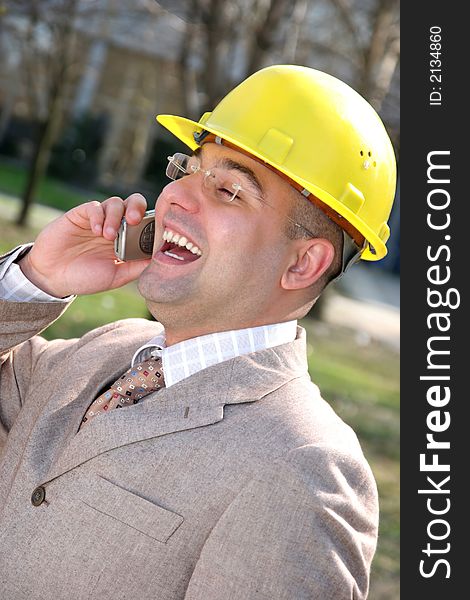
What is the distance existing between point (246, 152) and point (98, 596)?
1.38m

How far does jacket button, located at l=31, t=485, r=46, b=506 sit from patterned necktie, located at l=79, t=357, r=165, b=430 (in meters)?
0.26

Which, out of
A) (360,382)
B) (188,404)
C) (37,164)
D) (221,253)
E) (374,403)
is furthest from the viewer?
(37,164)

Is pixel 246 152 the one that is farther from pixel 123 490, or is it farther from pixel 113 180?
pixel 113 180

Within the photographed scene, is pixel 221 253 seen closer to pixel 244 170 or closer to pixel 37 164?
pixel 244 170

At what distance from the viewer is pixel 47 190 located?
2548cm

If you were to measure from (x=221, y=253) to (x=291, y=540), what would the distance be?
0.90 m

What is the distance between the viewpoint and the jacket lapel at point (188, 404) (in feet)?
9.13

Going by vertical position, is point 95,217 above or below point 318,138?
below

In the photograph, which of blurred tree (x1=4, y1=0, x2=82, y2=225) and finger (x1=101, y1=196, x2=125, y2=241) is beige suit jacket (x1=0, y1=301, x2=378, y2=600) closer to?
finger (x1=101, y1=196, x2=125, y2=241)

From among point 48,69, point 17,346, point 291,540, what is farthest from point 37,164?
point 291,540

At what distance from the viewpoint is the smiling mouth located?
9.84 ft

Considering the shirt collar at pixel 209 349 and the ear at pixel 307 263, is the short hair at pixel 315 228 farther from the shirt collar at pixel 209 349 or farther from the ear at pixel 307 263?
the shirt collar at pixel 209 349

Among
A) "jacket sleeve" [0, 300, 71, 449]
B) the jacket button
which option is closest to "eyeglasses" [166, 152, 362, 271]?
"jacket sleeve" [0, 300, 71, 449]

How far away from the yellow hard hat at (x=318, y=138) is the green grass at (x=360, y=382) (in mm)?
3751
